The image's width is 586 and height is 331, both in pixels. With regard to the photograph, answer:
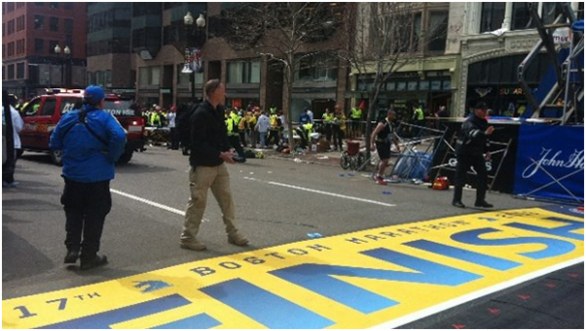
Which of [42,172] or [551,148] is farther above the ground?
[551,148]

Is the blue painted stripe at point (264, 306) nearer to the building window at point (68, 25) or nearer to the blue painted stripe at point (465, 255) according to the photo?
the blue painted stripe at point (465, 255)

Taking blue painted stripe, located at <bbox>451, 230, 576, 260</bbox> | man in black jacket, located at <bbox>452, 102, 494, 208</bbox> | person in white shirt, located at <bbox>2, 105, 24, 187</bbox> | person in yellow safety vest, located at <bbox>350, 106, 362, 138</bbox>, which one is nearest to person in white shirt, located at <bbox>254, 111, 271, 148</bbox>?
person in yellow safety vest, located at <bbox>350, 106, 362, 138</bbox>

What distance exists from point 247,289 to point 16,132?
23.8 ft

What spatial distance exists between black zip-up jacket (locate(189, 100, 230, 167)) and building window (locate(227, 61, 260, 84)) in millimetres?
36711

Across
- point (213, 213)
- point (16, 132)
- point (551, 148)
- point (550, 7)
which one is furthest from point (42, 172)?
point (550, 7)

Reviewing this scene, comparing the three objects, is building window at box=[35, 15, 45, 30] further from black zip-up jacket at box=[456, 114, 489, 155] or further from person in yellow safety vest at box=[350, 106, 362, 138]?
black zip-up jacket at box=[456, 114, 489, 155]

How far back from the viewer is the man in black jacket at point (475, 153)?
9367 millimetres

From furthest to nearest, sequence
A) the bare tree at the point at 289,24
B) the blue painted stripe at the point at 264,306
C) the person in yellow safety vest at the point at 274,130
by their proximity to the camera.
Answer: the person in yellow safety vest at the point at 274,130 < the bare tree at the point at 289,24 < the blue painted stripe at the point at 264,306

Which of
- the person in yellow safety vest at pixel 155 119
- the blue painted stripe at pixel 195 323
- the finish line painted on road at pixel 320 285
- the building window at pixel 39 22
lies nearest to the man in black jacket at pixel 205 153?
the finish line painted on road at pixel 320 285

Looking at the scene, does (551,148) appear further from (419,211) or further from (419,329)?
(419,329)

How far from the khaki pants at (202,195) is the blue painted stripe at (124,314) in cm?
155

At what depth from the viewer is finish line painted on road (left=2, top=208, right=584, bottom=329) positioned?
4.18 meters

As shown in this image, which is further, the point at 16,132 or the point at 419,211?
the point at 16,132

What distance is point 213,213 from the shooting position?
8281 millimetres
